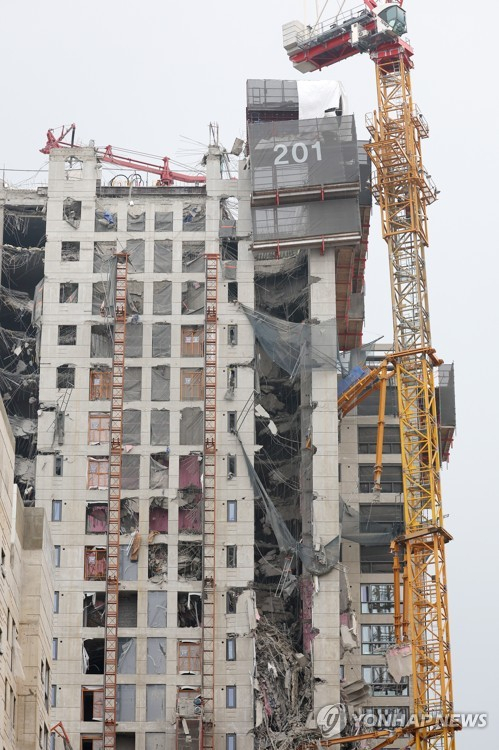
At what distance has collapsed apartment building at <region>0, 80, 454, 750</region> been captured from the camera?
14738cm

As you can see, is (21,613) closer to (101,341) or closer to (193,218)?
(101,341)

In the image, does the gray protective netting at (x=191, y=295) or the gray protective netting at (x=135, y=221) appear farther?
the gray protective netting at (x=135, y=221)

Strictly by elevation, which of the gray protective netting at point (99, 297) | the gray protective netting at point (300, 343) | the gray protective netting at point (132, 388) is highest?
the gray protective netting at point (99, 297)

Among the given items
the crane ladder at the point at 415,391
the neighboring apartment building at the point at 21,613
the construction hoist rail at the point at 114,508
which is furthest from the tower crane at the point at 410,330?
the neighboring apartment building at the point at 21,613

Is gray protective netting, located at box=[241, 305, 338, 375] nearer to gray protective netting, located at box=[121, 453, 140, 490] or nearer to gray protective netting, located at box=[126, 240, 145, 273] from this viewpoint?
gray protective netting, located at box=[126, 240, 145, 273]

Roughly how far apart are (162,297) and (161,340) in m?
3.70

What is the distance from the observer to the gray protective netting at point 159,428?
154 m

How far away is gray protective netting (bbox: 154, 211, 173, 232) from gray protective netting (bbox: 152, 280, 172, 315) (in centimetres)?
462

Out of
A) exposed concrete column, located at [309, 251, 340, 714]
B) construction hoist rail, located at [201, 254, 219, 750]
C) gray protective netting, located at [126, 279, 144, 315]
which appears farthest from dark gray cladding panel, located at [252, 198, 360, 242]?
gray protective netting, located at [126, 279, 144, 315]

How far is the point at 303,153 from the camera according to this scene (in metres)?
158

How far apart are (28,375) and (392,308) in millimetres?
29420

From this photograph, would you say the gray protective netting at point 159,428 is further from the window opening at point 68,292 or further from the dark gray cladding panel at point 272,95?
the dark gray cladding panel at point 272,95

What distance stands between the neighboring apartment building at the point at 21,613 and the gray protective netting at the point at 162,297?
163 feet

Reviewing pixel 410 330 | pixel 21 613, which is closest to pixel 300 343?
pixel 410 330
